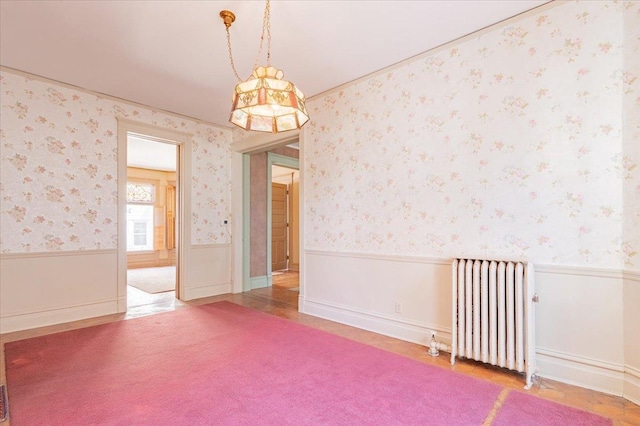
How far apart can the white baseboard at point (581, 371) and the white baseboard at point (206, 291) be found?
4343 millimetres

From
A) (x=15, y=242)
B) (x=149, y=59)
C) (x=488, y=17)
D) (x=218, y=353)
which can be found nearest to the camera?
(x=488, y=17)

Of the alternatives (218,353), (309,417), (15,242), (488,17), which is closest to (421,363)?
(309,417)

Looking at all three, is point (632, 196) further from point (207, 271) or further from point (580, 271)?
point (207, 271)

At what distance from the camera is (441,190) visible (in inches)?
112

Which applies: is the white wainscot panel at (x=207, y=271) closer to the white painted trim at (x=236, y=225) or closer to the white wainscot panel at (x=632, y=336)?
Answer: the white painted trim at (x=236, y=225)

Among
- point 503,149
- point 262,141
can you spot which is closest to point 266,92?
point 503,149

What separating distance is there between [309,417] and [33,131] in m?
4.15

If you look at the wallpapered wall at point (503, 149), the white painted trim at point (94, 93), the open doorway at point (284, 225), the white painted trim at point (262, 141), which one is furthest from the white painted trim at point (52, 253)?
the open doorway at point (284, 225)

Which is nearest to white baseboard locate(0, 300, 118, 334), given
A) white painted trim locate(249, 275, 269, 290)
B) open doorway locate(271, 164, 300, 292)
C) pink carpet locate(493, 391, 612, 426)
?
white painted trim locate(249, 275, 269, 290)

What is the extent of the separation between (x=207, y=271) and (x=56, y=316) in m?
1.90

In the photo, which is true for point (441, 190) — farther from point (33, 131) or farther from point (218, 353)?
point (33, 131)

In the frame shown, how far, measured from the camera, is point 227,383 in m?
2.20

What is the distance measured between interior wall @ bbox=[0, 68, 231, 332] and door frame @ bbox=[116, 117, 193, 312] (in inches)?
2.6

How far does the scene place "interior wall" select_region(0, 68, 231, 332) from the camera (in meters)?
3.33
